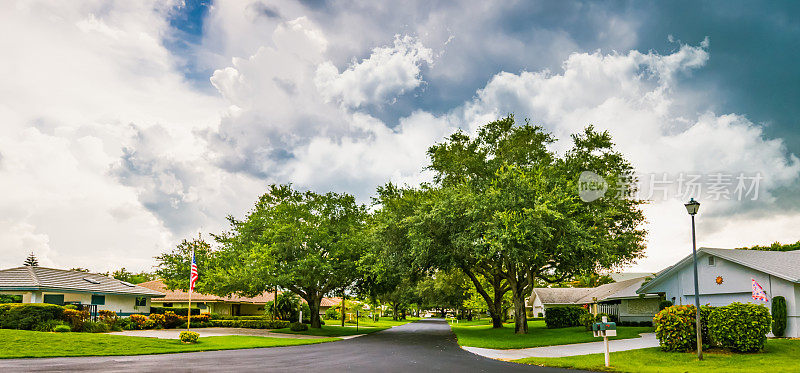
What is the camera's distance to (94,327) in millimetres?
30078

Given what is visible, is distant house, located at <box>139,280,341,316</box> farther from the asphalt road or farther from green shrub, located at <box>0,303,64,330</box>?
the asphalt road

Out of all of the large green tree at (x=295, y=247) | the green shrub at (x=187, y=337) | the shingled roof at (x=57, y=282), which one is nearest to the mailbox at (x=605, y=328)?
the green shrub at (x=187, y=337)

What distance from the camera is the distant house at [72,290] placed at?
1287 inches

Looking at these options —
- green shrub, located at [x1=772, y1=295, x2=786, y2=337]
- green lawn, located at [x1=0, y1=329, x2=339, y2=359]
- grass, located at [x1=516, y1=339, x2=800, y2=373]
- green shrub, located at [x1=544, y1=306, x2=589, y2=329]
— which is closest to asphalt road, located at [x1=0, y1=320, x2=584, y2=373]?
green lawn, located at [x1=0, y1=329, x2=339, y2=359]

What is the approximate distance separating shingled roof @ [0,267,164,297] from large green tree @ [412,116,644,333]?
2516cm

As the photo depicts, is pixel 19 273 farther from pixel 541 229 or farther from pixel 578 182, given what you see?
pixel 578 182

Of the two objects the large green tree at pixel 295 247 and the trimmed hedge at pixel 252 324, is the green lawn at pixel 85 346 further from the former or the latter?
the trimmed hedge at pixel 252 324

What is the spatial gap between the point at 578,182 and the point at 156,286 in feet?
170

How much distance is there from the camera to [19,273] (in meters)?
35.1

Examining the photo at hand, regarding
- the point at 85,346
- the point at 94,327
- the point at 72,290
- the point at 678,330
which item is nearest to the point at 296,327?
the point at 94,327

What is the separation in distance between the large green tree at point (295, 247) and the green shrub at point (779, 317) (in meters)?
22.8

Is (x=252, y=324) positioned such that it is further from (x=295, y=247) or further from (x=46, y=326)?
(x=46, y=326)

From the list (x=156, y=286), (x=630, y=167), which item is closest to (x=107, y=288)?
(x=156, y=286)

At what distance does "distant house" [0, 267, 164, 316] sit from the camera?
32688 mm
